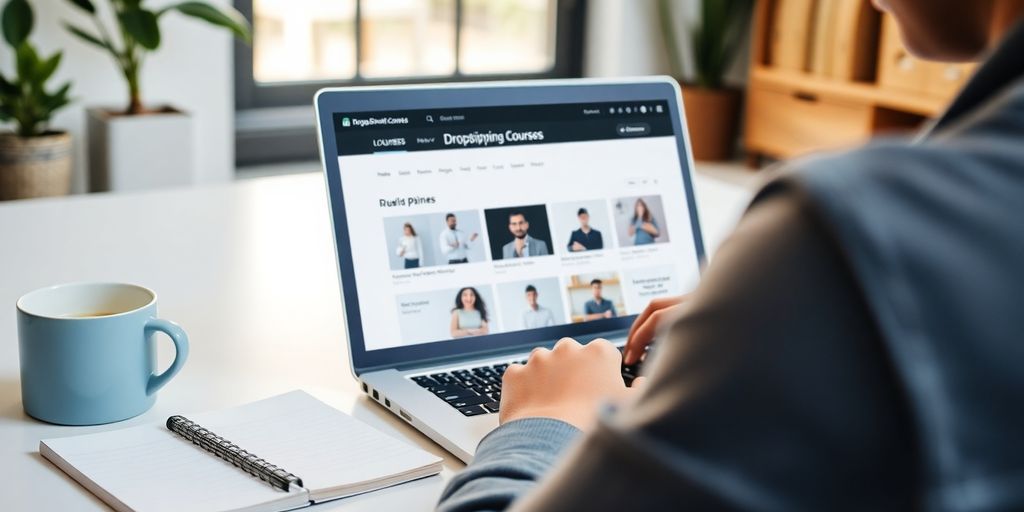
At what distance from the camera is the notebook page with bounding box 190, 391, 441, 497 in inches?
30.3

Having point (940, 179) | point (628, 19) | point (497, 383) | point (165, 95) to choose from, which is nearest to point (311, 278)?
point (497, 383)

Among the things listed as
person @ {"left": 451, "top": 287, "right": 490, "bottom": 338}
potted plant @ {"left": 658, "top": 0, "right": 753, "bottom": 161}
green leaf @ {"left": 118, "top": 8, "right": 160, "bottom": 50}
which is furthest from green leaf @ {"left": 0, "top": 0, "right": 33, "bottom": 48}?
person @ {"left": 451, "top": 287, "right": 490, "bottom": 338}

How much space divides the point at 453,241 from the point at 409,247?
42 millimetres

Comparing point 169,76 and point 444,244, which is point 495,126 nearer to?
point 444,244

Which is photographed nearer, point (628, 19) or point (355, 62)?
point (355, 62)

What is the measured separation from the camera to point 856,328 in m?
0.35

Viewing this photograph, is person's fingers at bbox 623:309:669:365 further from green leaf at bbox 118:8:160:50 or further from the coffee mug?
green leaf at bbox 118:8:160:50

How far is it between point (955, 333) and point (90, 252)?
1.09 meters

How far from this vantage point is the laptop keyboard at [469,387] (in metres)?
0.88

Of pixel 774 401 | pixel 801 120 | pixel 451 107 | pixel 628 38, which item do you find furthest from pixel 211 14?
pixel 774 401

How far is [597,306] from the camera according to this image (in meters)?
1.07

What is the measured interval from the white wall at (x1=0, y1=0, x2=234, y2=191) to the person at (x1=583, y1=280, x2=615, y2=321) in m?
2.35

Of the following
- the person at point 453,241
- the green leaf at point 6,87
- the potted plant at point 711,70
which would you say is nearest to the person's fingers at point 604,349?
the person at point 453,241

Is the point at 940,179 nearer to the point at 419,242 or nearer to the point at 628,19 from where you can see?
the point at 419,242
